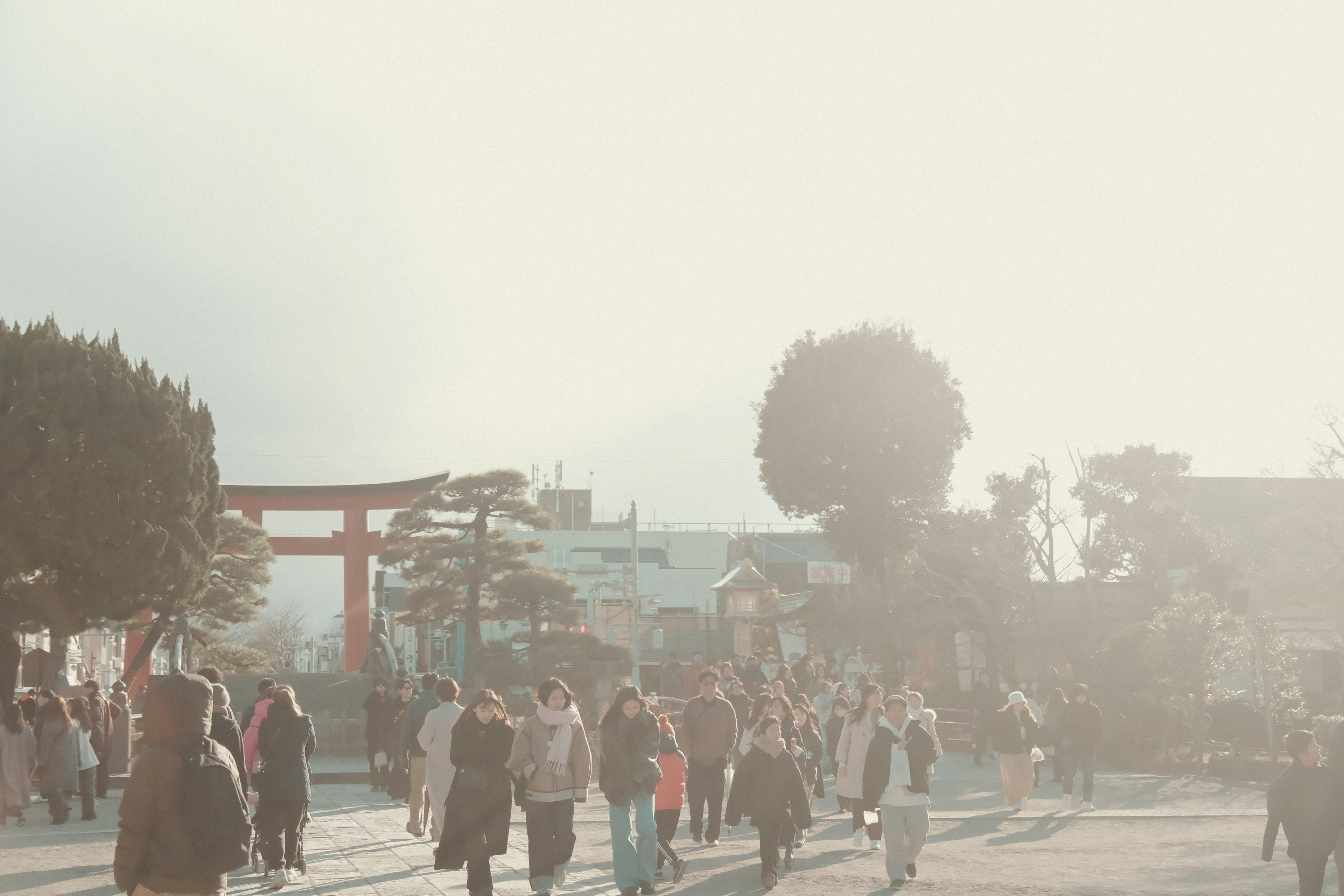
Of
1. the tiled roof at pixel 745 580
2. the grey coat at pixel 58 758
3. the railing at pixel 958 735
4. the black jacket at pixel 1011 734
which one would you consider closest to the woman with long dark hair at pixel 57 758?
the grey coat at pixel 58 758

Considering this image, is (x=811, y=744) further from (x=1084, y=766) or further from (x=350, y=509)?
(x=350, y=509)

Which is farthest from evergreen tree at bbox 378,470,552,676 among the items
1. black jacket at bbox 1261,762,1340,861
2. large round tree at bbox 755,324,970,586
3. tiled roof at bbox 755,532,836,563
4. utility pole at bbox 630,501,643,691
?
tiled roof at bbox 755,532,836,563

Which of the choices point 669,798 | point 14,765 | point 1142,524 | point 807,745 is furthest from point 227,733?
point 1142,524

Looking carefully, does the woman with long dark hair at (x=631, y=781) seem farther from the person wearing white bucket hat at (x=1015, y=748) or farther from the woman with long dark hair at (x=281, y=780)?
the person wearing white bucket hat at (x=1015, y=748)

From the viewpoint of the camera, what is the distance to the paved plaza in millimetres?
9531

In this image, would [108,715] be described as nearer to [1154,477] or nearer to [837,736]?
[837,736]

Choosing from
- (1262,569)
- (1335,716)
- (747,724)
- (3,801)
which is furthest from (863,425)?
(3,801)

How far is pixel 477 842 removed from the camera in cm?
816

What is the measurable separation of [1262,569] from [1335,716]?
1400cm

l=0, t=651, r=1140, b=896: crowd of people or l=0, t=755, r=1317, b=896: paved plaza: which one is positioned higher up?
l=0, t=651, r=1140, b=896: crowd of people

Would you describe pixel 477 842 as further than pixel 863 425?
No

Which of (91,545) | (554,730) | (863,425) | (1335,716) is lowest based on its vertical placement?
(1335,716)

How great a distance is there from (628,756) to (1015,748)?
835 centimetres

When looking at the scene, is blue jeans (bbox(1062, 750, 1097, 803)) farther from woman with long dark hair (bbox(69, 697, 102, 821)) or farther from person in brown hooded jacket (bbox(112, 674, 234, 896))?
person in brown hooded jacket (bbox(112, 674, 234, 896))
